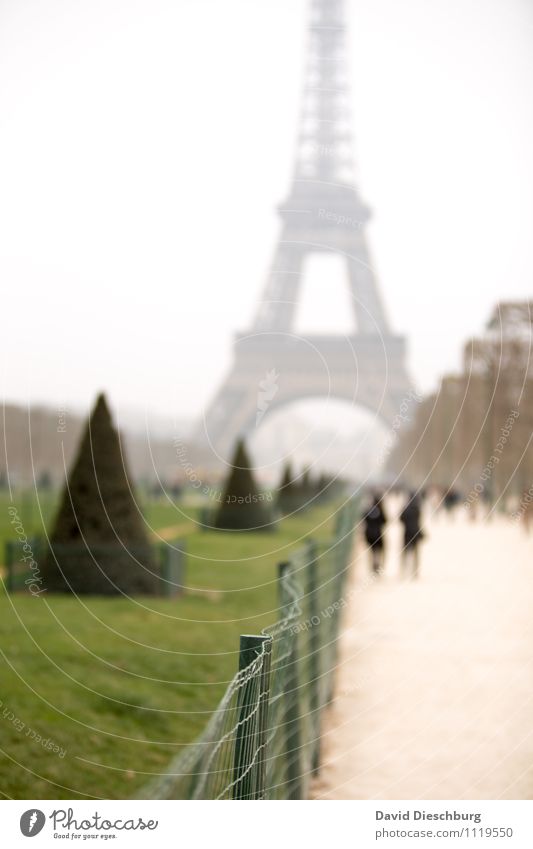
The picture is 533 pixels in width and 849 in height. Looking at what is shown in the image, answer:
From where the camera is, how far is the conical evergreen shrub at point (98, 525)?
26.4ft

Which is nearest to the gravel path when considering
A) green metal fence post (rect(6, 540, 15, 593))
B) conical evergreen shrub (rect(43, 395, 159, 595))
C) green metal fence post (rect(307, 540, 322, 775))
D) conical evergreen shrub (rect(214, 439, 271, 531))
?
green metal fence post (rect(307, 540, 322, 775))

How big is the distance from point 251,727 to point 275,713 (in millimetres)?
834

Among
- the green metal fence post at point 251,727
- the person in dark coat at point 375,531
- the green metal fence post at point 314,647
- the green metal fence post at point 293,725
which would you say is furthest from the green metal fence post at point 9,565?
the green metal fence post at point 251,727

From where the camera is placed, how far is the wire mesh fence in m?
2.42

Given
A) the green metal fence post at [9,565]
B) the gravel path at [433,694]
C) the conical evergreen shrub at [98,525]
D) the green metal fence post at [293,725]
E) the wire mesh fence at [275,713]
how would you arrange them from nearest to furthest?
1. the wire mesh fence at [275,713]
2. the green metal fence post at [293,725]
3. the gravel path at [433,694]
4. the green metal fence post at [9,565]
5. the conical evergreen shrub at [98,525]

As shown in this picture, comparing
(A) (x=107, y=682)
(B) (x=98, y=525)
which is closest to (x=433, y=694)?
(A) (x=107, y=682)

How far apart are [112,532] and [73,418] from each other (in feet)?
90.0

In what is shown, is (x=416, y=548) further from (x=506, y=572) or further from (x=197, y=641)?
(x=197, y=641)

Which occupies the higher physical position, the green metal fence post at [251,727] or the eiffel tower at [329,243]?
the eiffel tower at [329,243]

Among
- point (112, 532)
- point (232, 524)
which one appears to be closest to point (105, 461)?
point (112, 532)

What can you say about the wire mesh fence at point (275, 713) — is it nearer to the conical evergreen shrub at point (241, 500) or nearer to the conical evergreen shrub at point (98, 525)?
the conical evergreen shrub at point (98, 525)

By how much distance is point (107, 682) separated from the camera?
5.80m

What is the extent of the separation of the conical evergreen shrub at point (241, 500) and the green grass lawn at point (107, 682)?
4.08 meters
